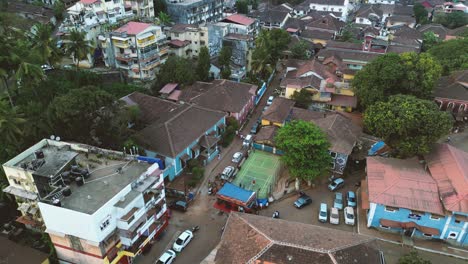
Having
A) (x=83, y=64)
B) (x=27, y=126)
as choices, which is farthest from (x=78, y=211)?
(x=83, y=64)

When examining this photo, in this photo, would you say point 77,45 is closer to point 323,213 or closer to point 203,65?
point 203,65

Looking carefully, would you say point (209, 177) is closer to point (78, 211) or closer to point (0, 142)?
point (78, 211)

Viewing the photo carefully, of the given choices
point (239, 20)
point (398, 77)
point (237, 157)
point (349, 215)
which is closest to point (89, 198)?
point (237, 157)

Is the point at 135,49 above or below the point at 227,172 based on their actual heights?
above

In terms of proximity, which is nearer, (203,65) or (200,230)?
(200,230)

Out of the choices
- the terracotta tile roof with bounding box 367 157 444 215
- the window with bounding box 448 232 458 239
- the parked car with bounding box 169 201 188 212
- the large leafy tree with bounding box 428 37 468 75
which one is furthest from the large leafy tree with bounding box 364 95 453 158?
the large leafy tree with bounding box 428 37 468 75

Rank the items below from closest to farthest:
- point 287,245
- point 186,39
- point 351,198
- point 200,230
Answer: point 287,245, point 200,230, point 351,198, point 186,39
